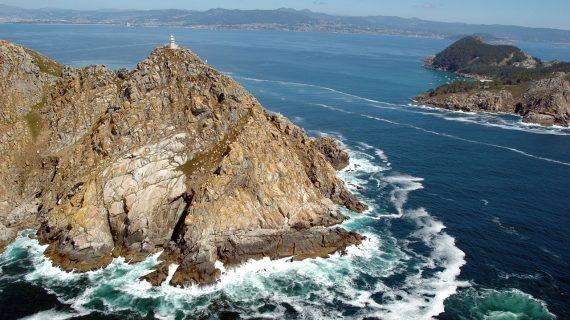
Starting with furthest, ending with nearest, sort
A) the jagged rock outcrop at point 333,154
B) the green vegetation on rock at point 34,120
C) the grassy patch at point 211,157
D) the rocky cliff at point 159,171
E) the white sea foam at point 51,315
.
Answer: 1. the jagged rock outcrop at point 333,154
2. the green vegetation on rock at point 34,120
3. the grassy patch at point 211,157
4. the rocky cliff at point 159,171
5. the white sea foam at point 51,315

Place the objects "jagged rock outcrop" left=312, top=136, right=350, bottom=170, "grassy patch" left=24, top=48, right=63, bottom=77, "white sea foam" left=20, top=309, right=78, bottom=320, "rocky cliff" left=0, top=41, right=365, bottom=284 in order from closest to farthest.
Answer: "white sea foam" left=20, top=309, right=78, bottom=320
"rocky cliff" left=0, top=41, right=365, bottom=284
"grassy patch" left=24, top=48, right=63, bottom=77
"jagged rock outcrop" left=312, top=136, right=350, bottom=170

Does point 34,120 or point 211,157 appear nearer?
point 211,157

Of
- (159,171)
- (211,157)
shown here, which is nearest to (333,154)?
(211,157)

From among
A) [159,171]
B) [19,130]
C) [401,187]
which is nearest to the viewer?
[159,171]

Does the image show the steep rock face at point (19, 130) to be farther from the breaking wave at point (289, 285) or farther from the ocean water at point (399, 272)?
the ocean water at point (399, 272)

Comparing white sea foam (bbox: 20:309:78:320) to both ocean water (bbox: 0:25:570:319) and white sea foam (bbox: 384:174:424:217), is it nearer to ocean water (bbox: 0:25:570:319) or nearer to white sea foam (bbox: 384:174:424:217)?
ocean water (bbox: 0:25:570:319)

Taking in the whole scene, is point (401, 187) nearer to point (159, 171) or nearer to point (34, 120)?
point (159, 171)

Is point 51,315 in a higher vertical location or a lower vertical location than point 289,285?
lower

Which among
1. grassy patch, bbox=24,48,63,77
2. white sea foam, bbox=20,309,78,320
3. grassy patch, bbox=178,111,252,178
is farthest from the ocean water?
grassy patch, bbox=24,48,63,77

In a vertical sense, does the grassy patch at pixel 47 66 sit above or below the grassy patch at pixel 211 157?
above

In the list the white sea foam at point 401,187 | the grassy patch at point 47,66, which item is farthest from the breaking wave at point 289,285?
the grassy patch at point 47,66
